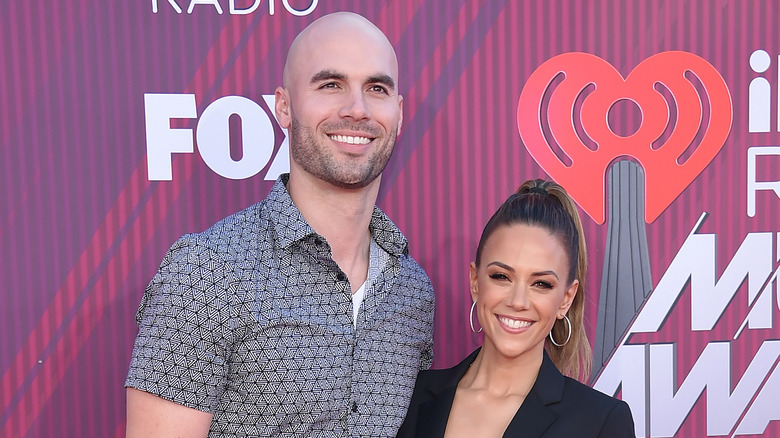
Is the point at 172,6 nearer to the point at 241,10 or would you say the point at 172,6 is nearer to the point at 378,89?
the point at 241,10

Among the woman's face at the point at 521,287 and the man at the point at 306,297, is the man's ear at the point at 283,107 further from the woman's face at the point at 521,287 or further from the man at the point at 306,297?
the woman's face at the point at 521,287

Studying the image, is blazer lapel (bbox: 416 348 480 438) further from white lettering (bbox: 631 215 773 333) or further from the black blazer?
white lettering (bbox: 631 215 773 333)

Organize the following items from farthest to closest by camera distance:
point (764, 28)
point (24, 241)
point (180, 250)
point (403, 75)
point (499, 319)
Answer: point (764, 28)
point (403, 75)
point (24, 241)
point (499, 319)
point (180, 250)

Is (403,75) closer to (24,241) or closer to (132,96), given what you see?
(132,96)

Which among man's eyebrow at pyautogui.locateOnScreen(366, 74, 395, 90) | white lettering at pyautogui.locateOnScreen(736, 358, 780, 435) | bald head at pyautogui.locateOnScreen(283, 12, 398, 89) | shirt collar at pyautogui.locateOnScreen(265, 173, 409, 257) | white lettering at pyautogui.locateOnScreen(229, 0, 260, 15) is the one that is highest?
white lettering at pyautogui.locateOnScreen(229, 0, 260, 15)

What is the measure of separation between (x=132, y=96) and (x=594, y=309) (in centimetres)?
166

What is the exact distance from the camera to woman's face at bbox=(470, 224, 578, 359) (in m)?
1.79

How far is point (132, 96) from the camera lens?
7.30 feet

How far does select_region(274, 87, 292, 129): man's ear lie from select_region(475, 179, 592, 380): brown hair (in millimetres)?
592

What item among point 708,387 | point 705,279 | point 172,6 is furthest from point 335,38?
point 708,387

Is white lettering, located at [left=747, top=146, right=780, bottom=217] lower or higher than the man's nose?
lower

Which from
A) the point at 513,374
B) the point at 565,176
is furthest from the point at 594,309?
the point at 513,374

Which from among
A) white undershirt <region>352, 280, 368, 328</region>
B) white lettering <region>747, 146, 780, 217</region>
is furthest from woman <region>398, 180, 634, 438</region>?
white lettering <region>747, 146, 780, 217</region>

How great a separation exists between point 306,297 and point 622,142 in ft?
4.19
